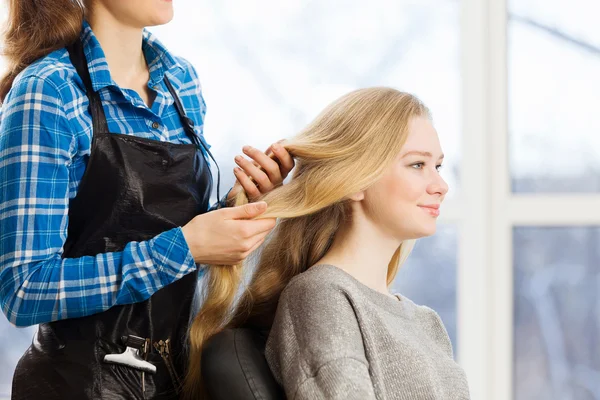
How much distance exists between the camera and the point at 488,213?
10.2ft

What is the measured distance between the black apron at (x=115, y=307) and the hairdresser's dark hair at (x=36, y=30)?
0.14ft

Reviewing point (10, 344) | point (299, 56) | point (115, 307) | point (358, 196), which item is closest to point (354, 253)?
point (358, 196)

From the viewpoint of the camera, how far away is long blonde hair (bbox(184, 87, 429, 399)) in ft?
5.65

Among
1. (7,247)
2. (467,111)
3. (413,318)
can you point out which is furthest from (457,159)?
(7,247)

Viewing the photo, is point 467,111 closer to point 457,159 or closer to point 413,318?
point 457,159

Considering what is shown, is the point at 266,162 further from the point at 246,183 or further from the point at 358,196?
the point at 358,196

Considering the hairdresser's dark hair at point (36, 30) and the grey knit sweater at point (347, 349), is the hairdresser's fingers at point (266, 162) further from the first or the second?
the hairdresser's dark hair at point (36, 30)

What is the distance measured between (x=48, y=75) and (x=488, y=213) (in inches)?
79.7

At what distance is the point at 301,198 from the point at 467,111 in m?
1.57

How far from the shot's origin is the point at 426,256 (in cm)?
321

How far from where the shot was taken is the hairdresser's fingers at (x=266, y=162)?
1.71 meters

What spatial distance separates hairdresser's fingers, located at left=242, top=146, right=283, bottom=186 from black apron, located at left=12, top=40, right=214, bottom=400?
0.52 ft

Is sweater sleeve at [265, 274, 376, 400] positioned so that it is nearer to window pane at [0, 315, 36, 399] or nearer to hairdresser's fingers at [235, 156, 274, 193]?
hairdresser's fingers at [235, 156, 274, 193]

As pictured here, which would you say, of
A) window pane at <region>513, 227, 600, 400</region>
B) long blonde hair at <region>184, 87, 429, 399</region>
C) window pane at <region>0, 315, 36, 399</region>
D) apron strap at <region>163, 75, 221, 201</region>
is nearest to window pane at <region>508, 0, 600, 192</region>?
window pane at <region>513, 227, 600, 400</region>
